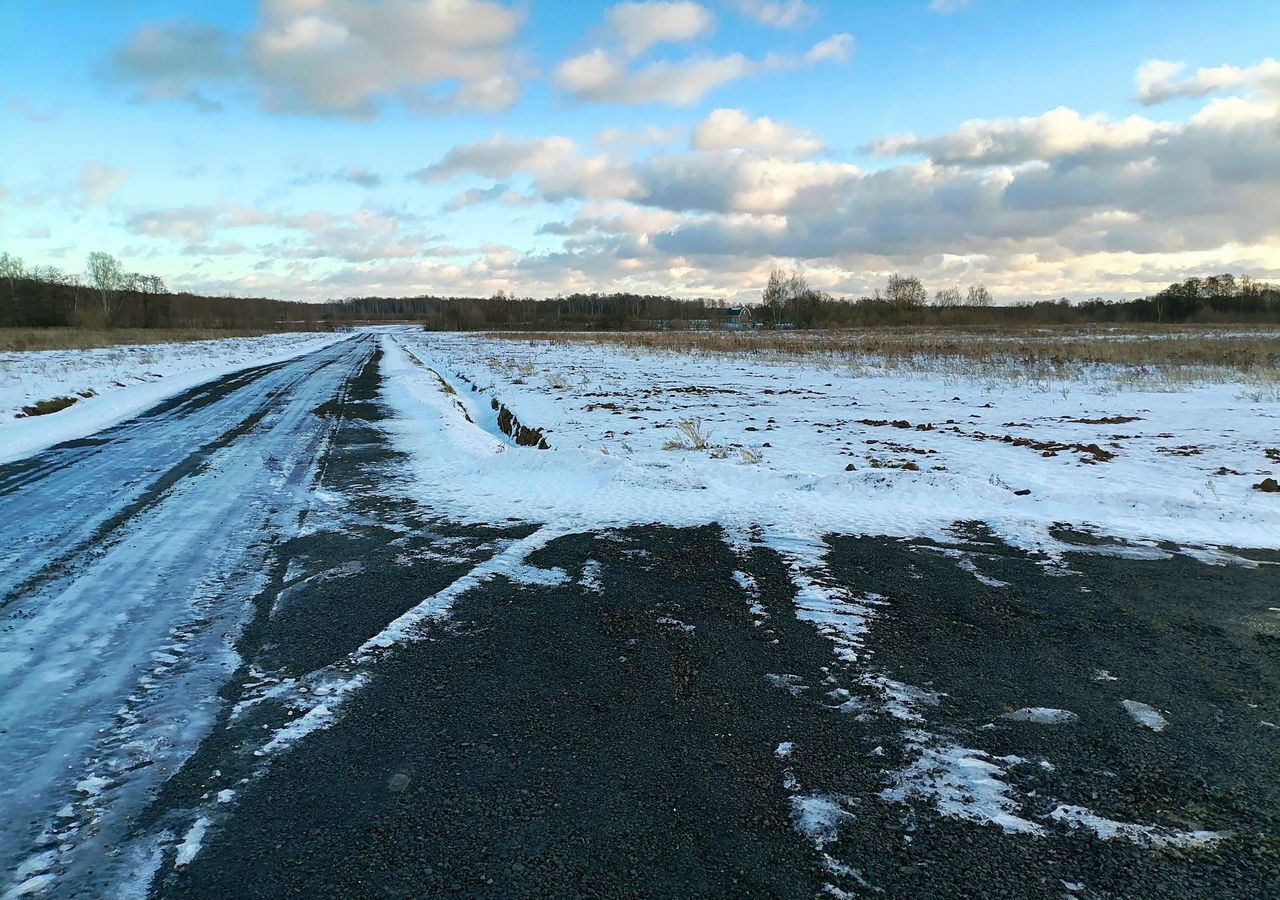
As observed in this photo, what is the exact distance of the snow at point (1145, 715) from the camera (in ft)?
9.96

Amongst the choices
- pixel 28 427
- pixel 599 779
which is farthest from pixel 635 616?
pixel 28 427

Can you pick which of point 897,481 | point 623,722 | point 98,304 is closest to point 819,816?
point 623,722

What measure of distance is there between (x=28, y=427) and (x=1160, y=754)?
16069 millimetres

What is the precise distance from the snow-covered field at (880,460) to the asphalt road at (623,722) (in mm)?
944

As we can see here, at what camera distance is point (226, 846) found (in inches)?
91.0

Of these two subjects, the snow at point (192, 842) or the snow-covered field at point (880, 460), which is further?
the snow-covered field at point (880, 460)

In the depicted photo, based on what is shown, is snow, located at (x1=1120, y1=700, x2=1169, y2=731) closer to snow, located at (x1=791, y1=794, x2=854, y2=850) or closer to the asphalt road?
the asphalt road

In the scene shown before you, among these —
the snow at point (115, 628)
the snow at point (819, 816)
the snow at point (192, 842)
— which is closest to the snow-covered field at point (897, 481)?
the snow at point (819, 816)

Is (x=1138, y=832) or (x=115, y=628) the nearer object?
(x=1138, y=832)

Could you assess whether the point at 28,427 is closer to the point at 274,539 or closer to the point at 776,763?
the point at 274,539

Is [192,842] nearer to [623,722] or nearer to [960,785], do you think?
[623,722]

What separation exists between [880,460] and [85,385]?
841 inches

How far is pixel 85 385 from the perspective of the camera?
1942 centimetres

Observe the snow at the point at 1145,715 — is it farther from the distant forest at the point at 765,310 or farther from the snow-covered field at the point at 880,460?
the distant forest at the point at 765,310
